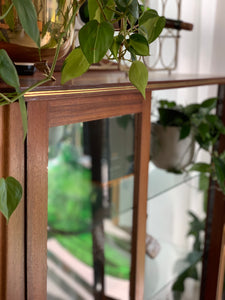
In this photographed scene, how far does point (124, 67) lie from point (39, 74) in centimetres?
34

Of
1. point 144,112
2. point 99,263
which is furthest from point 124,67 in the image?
point 99,263

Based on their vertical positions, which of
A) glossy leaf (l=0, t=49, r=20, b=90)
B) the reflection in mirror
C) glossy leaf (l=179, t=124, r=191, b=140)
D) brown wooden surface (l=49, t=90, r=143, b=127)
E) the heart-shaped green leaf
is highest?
glossy leaf (l=0, t=49, r=20, b=90)

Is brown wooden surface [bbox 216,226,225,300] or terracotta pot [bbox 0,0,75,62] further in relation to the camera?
brown wooden surface [bbox 216,226,225,300]

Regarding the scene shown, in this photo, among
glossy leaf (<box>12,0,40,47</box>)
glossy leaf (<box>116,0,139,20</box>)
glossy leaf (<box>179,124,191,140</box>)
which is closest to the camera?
glossy leaf (<box>12,0,40,47</box>)

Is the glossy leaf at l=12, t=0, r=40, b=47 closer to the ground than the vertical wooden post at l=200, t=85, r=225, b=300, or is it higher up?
higher up

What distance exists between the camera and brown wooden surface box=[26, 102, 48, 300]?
55 centimetres

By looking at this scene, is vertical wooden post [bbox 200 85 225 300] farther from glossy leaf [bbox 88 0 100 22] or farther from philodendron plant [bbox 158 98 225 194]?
glossy leaf [bbox 88 0 100 22]

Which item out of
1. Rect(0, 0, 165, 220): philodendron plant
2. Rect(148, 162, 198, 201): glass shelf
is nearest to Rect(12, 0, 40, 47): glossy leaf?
Rect(0, 0, 165, 220): philodendron plant

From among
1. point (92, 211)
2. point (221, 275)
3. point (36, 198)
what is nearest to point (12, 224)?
point (36, 198)

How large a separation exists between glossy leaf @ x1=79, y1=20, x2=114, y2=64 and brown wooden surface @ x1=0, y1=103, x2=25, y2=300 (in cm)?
14

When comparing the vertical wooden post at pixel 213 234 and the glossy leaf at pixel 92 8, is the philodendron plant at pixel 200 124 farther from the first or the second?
the glossy leaf at pixel 92 8

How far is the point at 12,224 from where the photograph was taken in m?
0.56

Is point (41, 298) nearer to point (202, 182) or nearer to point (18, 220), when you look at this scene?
point (18, 220)

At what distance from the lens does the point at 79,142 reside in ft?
2.66
